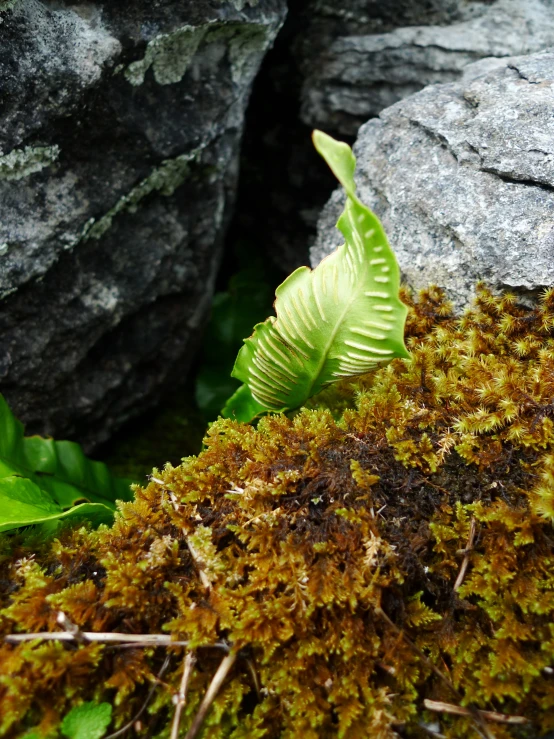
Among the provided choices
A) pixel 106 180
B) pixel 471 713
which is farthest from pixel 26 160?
pixel 471 713

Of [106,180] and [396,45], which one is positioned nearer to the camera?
[106,180]

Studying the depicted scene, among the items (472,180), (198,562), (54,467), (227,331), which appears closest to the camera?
(198,562)

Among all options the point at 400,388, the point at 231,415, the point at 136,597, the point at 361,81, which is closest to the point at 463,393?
the point at 400,388

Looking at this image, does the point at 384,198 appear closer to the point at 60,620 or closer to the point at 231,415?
the point at 231,415

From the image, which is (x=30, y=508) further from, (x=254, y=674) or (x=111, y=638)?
(x=254, y=674)

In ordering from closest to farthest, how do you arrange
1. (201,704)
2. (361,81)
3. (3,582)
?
(201,704), (3,582), (361,81)

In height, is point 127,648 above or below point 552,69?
below

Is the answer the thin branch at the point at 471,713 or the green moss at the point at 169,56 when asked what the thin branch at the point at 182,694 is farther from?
the green moss at the point at 169,56
